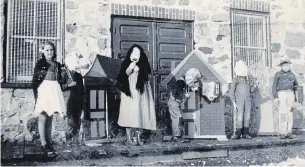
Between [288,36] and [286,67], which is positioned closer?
[286,67]

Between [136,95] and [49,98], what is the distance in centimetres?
69

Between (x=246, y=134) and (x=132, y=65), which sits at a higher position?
(x=132, y=65)

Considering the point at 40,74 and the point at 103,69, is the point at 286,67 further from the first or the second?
the point at 40,74

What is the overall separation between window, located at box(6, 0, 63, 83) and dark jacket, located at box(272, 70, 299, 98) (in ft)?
7.18

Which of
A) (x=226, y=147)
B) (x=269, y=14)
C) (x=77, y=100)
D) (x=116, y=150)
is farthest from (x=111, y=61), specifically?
(x=269, y=14)

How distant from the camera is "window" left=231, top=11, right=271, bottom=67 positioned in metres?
3.71

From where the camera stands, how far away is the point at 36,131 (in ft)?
9.47

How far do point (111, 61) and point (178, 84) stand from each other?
0.61m

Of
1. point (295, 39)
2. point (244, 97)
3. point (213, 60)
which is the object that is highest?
point (295, 39)

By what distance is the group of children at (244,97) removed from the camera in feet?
10.5

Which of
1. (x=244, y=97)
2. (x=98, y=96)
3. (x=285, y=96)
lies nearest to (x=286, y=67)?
(x=285, y=96)

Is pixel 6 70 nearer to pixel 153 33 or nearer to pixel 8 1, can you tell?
pixel 8 1

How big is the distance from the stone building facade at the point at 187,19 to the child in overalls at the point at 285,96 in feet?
0.67

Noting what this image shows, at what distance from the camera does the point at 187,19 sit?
3.58m
